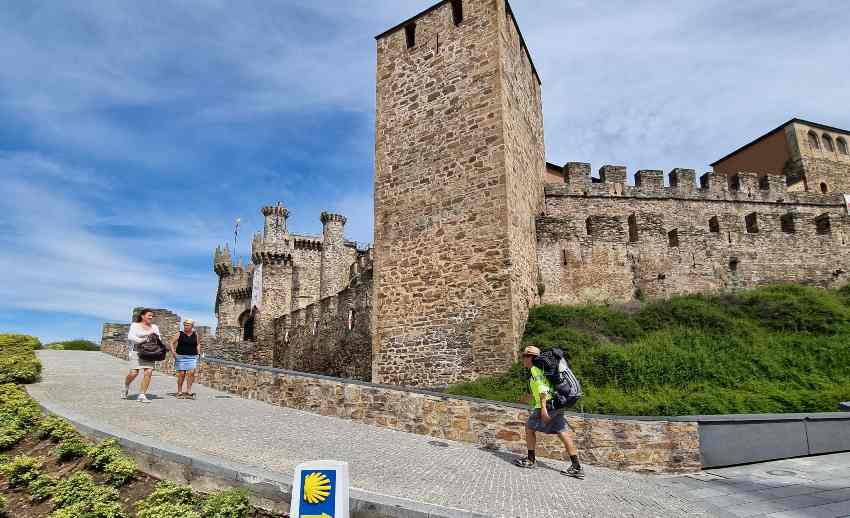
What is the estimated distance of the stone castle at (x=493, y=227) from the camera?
12.2 metres

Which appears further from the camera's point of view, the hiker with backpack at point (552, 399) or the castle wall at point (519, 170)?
the castle wall at point (519, 170)

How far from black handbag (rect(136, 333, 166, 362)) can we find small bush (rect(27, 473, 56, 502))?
356 cm

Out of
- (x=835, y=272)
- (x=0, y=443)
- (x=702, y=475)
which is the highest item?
(x=835, y=272)

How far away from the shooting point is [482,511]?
438 centimetres

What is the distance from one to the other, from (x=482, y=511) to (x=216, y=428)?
400 cm

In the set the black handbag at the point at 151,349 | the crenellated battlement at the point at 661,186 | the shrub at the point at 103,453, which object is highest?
the crenellated battlement at the point at 661,186

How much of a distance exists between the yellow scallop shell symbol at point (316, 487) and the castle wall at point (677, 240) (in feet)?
37.2

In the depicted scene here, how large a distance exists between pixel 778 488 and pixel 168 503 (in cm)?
596

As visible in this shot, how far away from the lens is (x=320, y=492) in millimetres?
3682

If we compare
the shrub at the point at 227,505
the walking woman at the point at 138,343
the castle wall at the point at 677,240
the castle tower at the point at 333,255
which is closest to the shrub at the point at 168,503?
the shrub at the point at 227,505

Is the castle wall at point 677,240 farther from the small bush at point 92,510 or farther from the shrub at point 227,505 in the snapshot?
the small bush at point 92,510

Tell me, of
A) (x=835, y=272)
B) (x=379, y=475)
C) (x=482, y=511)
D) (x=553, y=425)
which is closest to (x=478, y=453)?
(x=553, y=425)

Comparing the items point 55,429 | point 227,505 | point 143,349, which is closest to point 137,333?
point 143,349

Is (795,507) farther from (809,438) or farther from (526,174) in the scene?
(526,174)
